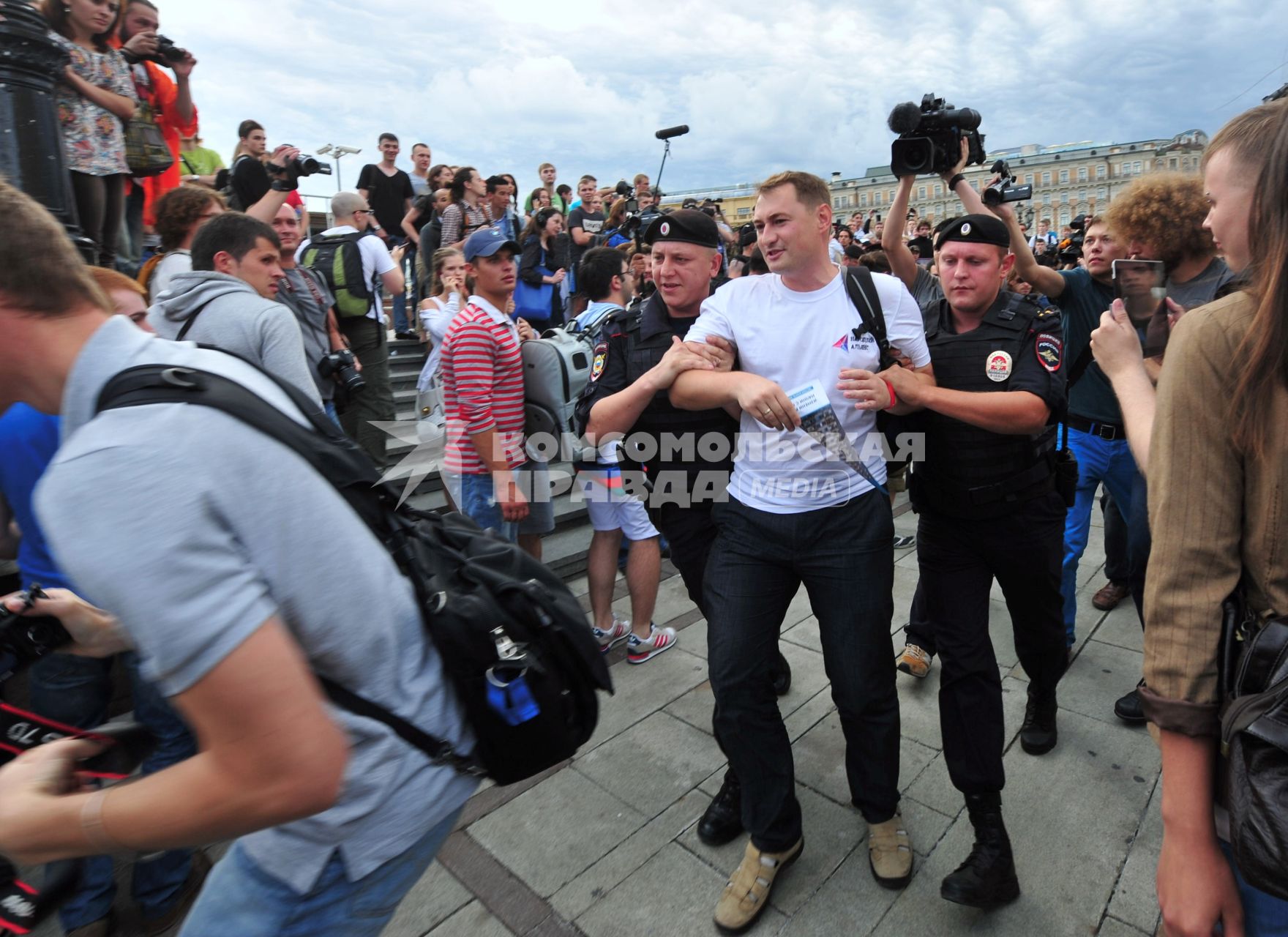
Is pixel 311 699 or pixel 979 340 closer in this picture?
pixel 311 699

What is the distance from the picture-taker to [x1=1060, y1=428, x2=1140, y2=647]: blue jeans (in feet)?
11.8

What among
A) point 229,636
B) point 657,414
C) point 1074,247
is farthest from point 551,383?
point 1074,247

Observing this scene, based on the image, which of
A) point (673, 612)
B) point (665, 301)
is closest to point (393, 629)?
point (665, 301)

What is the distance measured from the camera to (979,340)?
2615mm

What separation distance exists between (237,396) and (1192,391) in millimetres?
1329

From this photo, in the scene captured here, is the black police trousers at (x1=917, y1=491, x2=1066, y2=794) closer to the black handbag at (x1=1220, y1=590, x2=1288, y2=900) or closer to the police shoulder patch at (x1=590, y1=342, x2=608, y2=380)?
the police shoulder patch at (x1=590, y1=342, x2=608, y2=380)

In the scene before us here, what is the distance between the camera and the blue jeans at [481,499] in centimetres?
393

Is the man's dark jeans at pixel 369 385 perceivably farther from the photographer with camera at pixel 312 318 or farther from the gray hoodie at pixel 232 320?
the gray hoodie at pixel 232 320

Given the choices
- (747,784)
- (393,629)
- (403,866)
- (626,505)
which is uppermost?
(393,629)

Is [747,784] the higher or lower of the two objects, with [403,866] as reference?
lower

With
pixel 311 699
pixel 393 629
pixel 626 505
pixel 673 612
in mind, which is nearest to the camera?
pixel 311 699

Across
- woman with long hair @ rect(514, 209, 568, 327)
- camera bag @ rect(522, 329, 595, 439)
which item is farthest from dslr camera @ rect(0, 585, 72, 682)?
woman with long hair @ rect(514, 209, 568, 327)

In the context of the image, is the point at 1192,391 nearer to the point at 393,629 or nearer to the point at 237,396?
the point at 393,629

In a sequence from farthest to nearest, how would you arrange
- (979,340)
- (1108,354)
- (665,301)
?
(665,301)
(979,340)
(1108,354)
